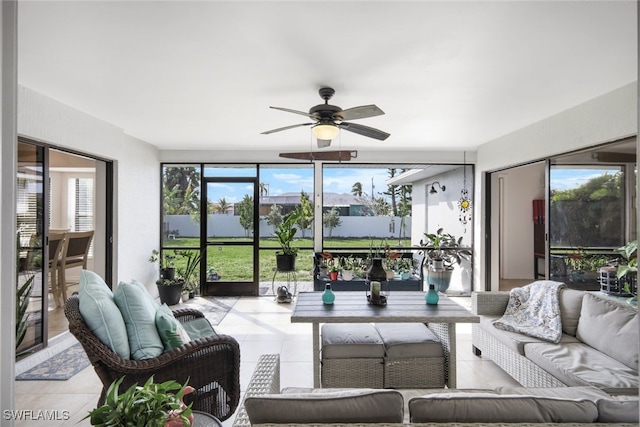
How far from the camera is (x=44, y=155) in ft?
11.1

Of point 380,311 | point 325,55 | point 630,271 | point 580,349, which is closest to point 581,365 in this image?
point 580,349

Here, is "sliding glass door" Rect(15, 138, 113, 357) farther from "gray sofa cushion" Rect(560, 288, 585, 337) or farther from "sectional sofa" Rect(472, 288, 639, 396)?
"gray sofa cushion" Rect(560, 288, 585, 337)

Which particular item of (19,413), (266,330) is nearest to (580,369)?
(266,330)

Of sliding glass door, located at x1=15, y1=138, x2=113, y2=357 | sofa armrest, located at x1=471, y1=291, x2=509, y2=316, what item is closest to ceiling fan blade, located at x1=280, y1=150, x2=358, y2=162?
sofa armrest, located at x1=471, y1=291, x2=509, y2=316

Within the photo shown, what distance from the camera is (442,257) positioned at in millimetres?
6020

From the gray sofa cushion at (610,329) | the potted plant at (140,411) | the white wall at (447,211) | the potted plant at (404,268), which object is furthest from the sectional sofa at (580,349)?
the white wall at (447,211)

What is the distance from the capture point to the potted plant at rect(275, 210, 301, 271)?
5527 mm

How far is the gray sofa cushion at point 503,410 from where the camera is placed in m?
1.22

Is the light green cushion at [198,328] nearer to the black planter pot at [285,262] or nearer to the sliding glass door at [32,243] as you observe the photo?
the sliding glass door at [32,243]

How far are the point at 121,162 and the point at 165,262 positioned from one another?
180 centimetres

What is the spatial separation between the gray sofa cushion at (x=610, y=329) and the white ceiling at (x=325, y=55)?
179 cm

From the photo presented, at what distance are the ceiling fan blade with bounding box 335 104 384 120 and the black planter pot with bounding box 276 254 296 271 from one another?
126 inches

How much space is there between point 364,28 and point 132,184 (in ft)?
13.8

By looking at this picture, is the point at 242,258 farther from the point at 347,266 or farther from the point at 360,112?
the point at 360,112
